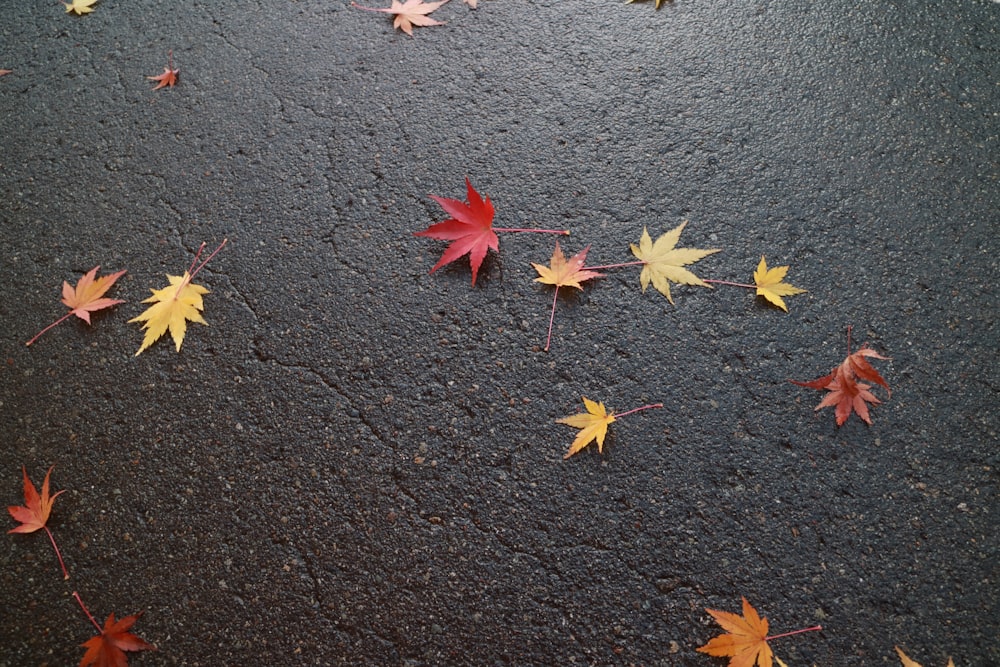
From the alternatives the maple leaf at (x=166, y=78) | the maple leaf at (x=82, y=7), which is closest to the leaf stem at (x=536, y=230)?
the maple leaf at (x=166, y=78)

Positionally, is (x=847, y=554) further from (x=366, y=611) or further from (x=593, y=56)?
(x=593, y=56)

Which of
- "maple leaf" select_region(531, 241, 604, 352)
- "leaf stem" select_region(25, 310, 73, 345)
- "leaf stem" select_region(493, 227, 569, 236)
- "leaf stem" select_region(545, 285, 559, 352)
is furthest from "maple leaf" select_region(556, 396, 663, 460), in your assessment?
"leaf stem" select_region(25, 310, 73, 345)

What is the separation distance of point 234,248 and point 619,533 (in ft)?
4.85

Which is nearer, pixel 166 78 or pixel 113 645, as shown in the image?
pixel 113 645

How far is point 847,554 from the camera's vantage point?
170 cm

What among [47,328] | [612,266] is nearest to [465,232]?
[612,266]

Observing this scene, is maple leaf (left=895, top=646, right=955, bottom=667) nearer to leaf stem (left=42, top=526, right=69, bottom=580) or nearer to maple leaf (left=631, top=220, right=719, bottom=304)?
maple leaf (left=631, top=220, right=719, bottom=304)

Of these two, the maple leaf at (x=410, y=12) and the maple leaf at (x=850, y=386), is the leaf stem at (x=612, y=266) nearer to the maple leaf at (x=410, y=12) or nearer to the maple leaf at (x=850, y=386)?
the maple leaf at (x=850, y=386)

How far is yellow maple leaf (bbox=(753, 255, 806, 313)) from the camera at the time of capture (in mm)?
2031

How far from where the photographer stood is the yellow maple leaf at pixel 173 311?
2127 millimetres

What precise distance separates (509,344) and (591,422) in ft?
1.09

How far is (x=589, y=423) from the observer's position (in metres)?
1.90

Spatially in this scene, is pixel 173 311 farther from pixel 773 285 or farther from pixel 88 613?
pixel 773 285

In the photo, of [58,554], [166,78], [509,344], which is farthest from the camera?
[166,78]
